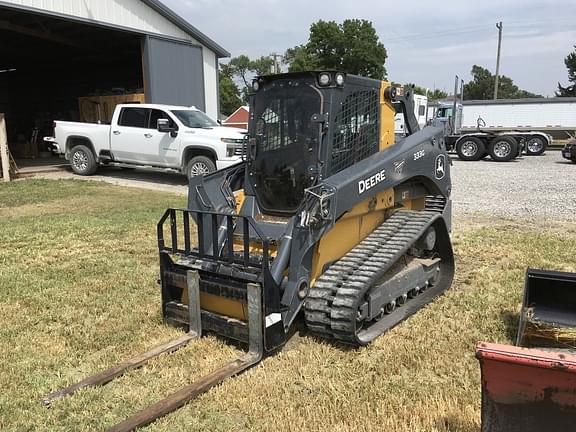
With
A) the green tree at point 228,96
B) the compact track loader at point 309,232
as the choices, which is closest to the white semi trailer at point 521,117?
the compact track loader at point 309,232

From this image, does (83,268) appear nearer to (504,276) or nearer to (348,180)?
(348,180)

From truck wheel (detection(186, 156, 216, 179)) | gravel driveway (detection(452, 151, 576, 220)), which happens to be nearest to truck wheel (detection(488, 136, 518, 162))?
gravel driveway (detection(452, 151, 576, 220))

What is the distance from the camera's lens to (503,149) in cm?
2114

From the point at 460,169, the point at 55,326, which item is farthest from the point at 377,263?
the point at 460,169

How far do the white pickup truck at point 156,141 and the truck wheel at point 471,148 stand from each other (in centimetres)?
1163

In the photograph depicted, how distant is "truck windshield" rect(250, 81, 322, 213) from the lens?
4.56 meters

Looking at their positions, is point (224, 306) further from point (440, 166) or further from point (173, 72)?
point (173, 72)

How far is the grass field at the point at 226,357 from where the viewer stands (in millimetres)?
3250

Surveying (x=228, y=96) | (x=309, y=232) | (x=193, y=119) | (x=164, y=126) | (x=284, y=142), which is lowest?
(x=309, y=232)

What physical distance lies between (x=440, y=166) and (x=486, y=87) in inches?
3247

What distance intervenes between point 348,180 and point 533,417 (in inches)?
89.0

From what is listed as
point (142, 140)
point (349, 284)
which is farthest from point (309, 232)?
point (142, 140)

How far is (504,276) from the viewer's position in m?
5.90

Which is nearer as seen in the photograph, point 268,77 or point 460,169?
point 268,77
